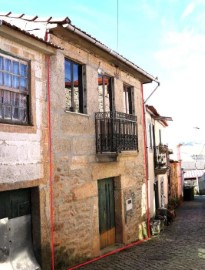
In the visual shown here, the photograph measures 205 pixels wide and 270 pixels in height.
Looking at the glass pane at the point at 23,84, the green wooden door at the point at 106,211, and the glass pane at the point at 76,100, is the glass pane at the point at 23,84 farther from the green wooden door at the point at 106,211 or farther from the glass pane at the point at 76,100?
the green wooden door at the point at 106,211

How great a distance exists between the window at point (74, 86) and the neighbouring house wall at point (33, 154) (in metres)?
1.23

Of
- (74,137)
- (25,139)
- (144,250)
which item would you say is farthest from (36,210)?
(144,250)

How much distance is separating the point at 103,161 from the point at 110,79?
3.08 metres

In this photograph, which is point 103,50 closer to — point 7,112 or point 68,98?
point 68,98

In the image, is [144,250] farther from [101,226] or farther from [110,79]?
[110,79]

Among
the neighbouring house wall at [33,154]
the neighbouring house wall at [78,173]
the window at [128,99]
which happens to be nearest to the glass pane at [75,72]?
the neighbouring house wall at [78,173]

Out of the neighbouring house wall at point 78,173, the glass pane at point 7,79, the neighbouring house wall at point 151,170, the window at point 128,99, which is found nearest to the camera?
the glass pane at point 7,79

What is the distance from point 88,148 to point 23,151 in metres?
2.78

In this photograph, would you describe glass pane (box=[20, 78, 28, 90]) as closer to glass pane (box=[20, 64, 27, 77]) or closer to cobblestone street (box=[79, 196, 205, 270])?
glass pane (box=[20, 64, 27, 77])

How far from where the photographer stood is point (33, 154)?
7.83 m

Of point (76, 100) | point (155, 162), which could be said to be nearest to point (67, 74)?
point (76, 100)

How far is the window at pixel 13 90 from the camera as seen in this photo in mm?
7215

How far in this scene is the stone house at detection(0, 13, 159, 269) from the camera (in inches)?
341

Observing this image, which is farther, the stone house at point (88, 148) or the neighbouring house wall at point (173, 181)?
the neighbouring house wall at point (173, 181)
